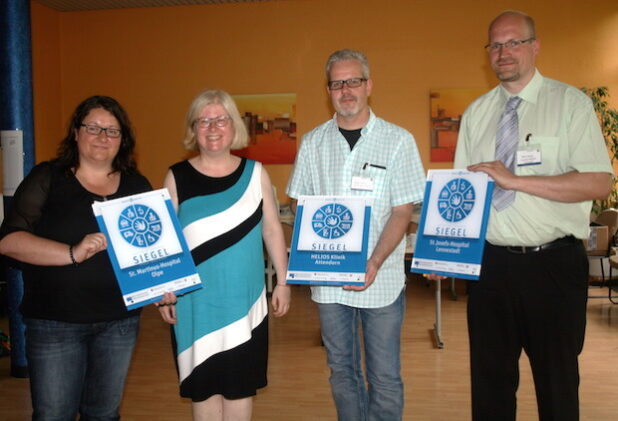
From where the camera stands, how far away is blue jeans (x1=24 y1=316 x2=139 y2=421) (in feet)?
6.73

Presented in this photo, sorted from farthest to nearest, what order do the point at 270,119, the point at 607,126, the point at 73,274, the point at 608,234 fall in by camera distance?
1. the point at 270,119
2. the point at 607,126
3. the point at 608,234
4. the point at 73,274

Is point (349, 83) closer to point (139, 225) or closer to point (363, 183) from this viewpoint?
point (363, 183)

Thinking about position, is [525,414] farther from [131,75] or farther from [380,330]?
[131,75]

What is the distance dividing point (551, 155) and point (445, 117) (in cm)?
620

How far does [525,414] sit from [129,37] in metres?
7.84

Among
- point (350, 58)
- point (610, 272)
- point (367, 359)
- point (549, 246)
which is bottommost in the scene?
point (610, 272)

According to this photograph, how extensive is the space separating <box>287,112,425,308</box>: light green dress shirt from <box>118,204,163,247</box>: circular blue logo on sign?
2.49ft

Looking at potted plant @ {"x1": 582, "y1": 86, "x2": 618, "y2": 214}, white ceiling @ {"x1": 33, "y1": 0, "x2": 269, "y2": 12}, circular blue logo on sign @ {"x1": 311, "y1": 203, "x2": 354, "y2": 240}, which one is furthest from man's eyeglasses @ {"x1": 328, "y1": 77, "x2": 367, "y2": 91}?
white ceiling @ {"x1": 33, "y1": 0, "x2": 269, "y2": 12}

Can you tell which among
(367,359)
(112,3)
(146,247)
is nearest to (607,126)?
(367,359)

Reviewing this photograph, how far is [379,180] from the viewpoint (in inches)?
96.3

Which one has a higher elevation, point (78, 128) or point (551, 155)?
point (78, 128)

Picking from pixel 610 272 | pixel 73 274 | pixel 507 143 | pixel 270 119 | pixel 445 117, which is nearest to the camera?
pixel 73 274

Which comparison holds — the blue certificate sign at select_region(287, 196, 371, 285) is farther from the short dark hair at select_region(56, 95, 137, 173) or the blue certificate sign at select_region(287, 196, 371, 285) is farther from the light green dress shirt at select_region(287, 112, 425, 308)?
the short dark hair at select_region(56, 95, 137, 173)

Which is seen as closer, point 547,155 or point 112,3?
point 547,155
